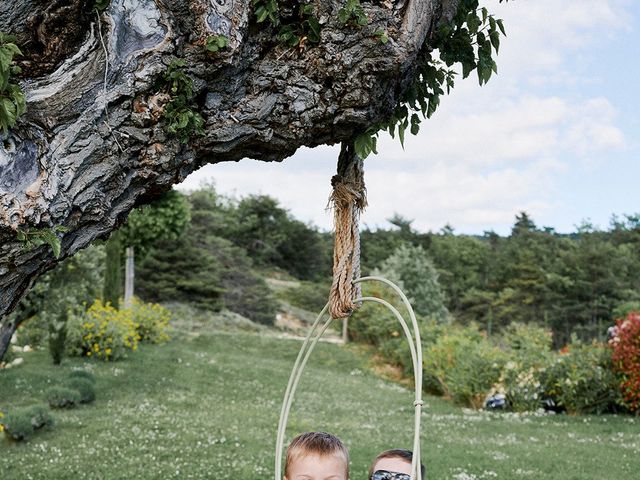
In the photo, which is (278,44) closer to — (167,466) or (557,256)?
(167,466)

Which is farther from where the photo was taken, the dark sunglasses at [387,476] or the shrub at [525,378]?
the shrub at [525,378]

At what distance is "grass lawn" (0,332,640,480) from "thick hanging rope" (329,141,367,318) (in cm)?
397

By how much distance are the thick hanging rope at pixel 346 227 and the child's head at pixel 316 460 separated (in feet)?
2.36

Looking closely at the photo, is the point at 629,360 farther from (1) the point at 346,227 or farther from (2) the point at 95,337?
(2) the point at 95,337

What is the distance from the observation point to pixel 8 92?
2.20 metres

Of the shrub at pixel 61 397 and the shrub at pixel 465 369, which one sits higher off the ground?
the shrub at pixel 465 369

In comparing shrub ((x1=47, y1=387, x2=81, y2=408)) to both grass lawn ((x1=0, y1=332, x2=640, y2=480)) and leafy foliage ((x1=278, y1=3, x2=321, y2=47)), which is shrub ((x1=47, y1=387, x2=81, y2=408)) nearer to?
grass lawn ((x1=0, y1=332, x2=640, y2=480))

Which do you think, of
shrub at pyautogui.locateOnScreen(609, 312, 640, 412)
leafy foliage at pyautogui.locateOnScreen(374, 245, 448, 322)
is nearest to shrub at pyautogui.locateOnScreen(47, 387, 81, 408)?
shrub at pyautogui.locateOnScreen(609, 312, 640, 412)

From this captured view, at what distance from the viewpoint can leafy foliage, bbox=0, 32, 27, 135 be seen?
2.09 metres

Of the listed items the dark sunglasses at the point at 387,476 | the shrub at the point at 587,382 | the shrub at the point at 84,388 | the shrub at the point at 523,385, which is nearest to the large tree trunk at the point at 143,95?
the dark sunglasses at the point at 387,476

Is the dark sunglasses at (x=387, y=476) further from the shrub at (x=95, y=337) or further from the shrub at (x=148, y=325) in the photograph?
the shrub at (x=148, y=325)

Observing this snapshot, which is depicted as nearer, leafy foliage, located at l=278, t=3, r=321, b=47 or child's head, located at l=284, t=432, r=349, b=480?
Answer: leafy foliage, located at l=278, t=3, r=321, b=47

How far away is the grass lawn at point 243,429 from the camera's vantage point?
7395 mm

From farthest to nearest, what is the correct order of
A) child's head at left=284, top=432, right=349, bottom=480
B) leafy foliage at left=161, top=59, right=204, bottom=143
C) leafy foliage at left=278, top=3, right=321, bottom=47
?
child's head at left=284, top=432, right=349, bottom=480, leafy foliage at left=278, top=3, right=321, bottom=47, leafy foliage at left=161, top=59, right=204, bottom=143
